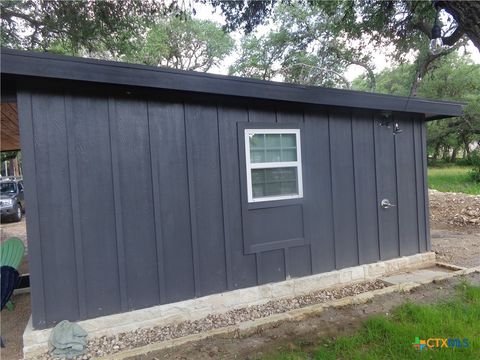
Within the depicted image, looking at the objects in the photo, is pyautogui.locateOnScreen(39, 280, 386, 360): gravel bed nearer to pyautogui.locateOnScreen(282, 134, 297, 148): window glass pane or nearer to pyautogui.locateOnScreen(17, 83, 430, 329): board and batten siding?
pyautogui.locateOnScreen(17, 83, 430, 329): board and batten siding

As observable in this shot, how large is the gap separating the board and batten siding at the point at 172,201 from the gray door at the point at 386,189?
0.12 feet

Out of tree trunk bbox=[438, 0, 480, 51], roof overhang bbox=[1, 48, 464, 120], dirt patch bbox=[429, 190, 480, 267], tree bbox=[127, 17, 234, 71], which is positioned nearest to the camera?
roof overhang bbox=[1, 48, 464, 120]

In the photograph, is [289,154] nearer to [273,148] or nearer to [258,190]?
[273,148]

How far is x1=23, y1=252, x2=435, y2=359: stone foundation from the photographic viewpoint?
9.84 feet

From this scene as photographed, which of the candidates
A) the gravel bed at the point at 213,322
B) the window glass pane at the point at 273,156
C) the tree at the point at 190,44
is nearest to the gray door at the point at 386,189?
the gravel bed at the point at 213,322

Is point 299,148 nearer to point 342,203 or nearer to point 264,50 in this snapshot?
point 342,203

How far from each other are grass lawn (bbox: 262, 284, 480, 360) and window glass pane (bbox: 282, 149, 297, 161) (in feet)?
6.28

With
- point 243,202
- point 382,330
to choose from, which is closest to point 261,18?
point 243,202

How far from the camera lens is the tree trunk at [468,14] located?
2826 millimetres

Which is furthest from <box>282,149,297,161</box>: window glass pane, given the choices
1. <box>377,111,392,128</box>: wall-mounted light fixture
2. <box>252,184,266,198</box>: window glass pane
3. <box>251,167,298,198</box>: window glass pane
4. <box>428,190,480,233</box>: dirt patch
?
<box>428,190,480,233</box>: dirt patch

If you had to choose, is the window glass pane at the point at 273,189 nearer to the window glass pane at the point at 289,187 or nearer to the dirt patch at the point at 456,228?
the window glass pane at the point at 289,187

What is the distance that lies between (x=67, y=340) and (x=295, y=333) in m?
1.99

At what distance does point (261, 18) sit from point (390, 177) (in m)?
3.93

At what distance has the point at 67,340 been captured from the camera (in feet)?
9.55
